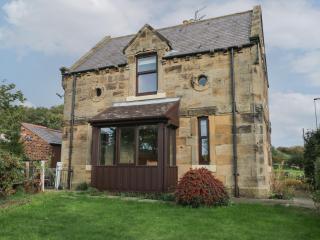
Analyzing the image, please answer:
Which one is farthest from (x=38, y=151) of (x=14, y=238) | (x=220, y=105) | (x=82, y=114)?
(x=14, y=238)

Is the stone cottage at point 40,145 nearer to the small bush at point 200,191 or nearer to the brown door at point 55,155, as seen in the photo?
the brown door at point 55,155

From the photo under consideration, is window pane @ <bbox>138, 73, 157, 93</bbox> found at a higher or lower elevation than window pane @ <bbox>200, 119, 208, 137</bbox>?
higher

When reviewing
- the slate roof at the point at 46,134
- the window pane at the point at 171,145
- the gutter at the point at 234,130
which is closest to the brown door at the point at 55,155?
the slate roof at the point at 46,134

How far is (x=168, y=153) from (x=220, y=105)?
10.5ft

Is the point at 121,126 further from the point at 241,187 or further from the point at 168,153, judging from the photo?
the point at 241,187

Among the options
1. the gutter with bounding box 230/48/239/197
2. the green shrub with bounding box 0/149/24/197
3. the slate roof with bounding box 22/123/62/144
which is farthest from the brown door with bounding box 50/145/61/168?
the gutter with bounding box 230/48/239/197

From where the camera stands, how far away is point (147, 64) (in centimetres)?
1642

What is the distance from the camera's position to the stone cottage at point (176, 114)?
13.5 m

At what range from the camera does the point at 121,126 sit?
564 inches

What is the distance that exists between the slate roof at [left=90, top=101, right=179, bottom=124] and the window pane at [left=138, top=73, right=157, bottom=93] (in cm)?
98

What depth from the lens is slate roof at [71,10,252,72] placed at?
15.4 metres

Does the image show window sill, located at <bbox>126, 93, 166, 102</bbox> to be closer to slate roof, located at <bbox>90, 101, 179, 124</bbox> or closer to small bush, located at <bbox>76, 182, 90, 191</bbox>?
slate roof, located at <bbox>90, 101, 179, 124</bbox>

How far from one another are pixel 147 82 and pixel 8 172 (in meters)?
7.81

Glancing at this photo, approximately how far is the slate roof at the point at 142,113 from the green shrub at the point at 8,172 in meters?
3.86
